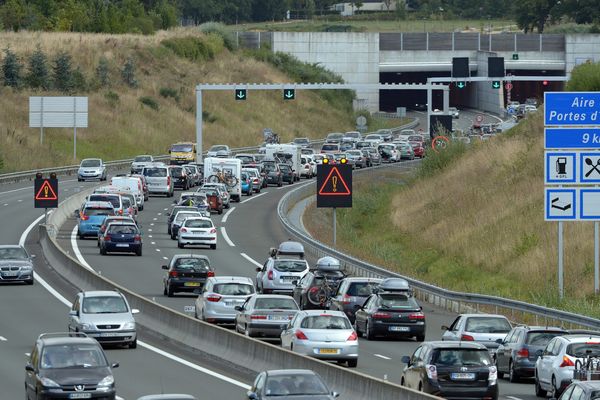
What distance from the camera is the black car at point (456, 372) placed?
2697cm

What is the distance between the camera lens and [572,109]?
155ft

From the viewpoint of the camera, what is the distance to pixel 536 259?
6000 cm

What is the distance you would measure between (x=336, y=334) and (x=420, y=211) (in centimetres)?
4966

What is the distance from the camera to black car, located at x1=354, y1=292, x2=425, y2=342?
3847 cm

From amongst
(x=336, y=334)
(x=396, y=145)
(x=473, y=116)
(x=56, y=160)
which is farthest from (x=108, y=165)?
(x=336, y=334)

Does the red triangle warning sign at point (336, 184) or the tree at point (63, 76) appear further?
the tree at point (63, 76)

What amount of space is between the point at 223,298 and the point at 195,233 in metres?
23.5

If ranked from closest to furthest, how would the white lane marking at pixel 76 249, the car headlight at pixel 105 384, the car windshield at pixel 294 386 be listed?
1. the car windshield at pixel 294 386
2. the car headlight at pixel 105 384
3. the white lane marking at pixel 76 249

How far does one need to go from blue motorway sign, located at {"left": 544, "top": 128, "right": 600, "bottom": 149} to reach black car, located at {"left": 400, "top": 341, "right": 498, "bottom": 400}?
68.4 feet

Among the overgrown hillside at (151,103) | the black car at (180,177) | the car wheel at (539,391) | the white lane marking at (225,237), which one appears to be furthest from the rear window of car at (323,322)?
the overgrown hillside at (151,103)

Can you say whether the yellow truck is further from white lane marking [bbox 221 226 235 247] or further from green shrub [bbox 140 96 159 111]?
white lane marking [bbox 221 226 235 247]

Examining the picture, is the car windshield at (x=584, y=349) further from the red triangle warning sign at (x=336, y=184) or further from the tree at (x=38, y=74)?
the tree at (x=38, y=74)

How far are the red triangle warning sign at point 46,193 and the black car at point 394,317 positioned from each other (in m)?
31.1

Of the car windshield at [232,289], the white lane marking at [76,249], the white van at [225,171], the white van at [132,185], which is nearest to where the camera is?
the car windshield at [232,289]
